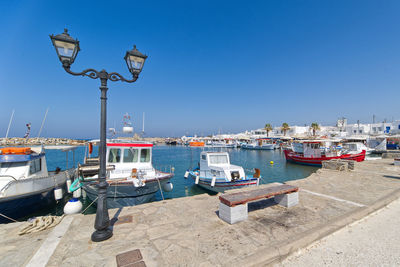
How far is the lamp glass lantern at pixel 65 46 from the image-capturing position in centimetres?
380

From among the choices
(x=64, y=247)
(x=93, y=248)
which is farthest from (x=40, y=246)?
(x=93, y=248)

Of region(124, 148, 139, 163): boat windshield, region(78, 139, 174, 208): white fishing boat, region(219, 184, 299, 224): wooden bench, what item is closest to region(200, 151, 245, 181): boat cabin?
region(78, 139, 174, 208): white fishing boat

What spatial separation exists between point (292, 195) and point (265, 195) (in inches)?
57.8

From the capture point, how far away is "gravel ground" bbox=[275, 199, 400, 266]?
3.50 metres

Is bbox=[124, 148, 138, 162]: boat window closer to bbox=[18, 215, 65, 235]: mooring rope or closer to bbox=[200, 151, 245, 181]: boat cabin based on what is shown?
bbox=[200, 151, 245, 181]: boat cabin

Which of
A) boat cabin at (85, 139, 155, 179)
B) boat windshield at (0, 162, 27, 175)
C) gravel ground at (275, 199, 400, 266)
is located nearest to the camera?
gravel ground at (275, 199, 400, 266)

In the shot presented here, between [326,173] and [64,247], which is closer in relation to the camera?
[64,247]

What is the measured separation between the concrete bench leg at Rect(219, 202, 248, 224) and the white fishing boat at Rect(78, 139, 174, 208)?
5.52 metres

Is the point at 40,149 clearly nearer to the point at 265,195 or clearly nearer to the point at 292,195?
the point at 265,195

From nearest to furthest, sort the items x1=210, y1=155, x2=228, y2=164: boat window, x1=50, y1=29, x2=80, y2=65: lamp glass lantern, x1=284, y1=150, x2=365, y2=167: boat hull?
x1=50, y1=29, x2=80, y2=65: lamp glass lantern → x1=210, y1=155, x2=228, y2=164: boat window → x1=284, y1=150, x2=365, y2=167: boat hull

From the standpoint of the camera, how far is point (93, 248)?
12.6ft

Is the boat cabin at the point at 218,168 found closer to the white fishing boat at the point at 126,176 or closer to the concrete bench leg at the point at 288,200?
the white fishing boat at the point at 126,176

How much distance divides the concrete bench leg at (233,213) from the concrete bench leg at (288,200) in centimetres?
182

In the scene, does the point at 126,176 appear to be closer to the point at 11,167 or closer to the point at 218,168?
the point at 11,167
